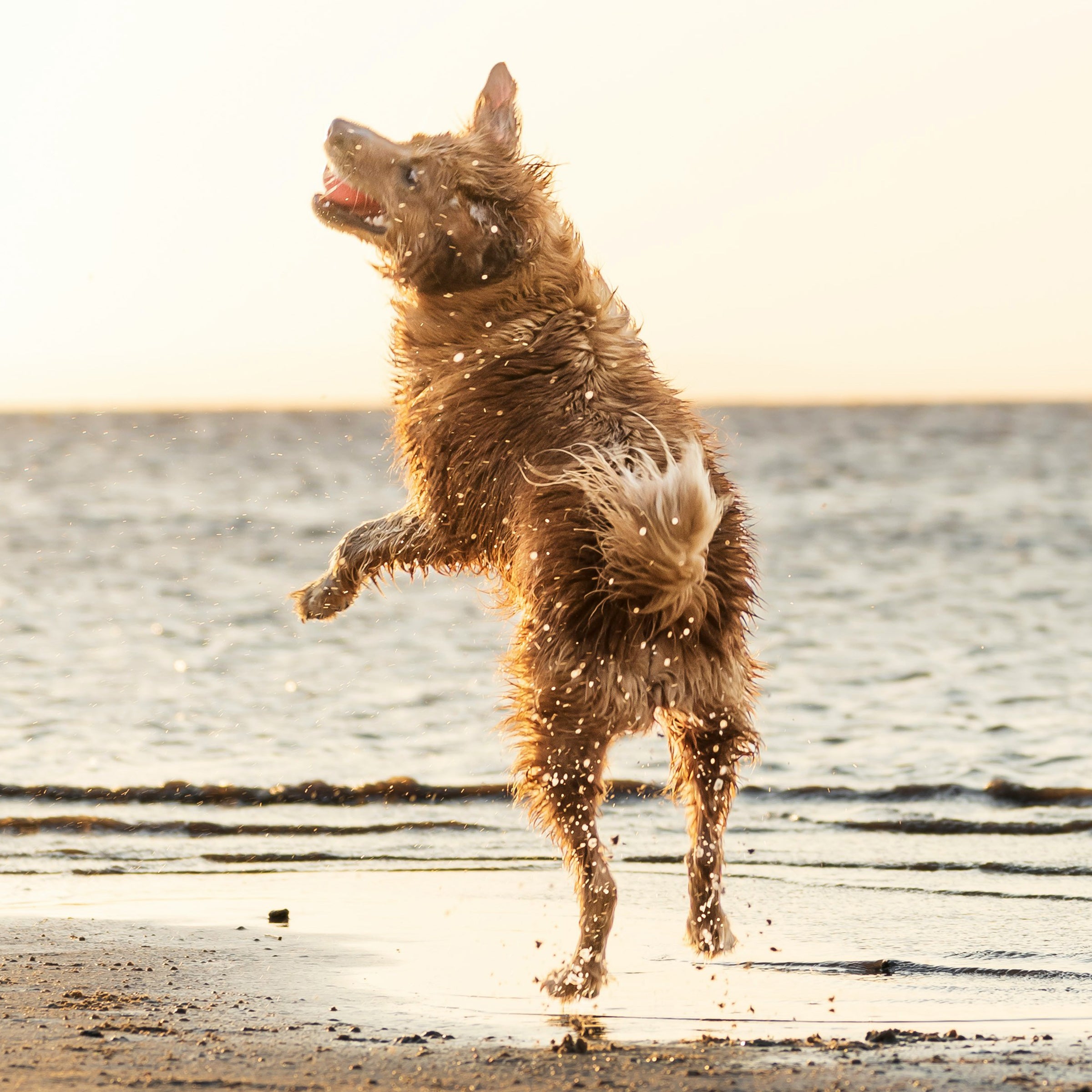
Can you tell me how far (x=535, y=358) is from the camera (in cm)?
473

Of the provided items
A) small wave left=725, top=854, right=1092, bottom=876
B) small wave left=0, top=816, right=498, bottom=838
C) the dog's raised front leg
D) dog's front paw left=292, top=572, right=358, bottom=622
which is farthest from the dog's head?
small wave left=0, top=816, right=498, bottom=838

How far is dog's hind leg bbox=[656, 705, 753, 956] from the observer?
15.5 feet

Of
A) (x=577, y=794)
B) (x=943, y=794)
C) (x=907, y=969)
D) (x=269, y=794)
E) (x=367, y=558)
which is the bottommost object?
(x=269, y=794)

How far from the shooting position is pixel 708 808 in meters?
4.77

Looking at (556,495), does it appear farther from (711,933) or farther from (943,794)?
(943,794)

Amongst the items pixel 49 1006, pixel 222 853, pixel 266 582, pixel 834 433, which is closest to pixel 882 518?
pixel 266 582

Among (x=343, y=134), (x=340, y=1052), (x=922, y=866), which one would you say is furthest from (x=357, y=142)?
(x=922, y=866)

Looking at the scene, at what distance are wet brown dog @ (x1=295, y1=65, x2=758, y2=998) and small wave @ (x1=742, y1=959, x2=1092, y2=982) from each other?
236mm

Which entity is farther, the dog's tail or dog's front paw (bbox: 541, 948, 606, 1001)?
dog's front paw (bbox: 541, 948, 606, 1001)

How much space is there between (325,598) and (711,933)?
1880 mm

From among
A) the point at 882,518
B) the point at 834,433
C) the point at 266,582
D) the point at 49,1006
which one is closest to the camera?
the point at 49,1006

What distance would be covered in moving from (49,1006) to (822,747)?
17.0 feet

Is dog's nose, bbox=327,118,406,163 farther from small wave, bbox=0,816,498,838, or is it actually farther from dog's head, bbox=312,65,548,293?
small wave, bbox=0,816,498,838

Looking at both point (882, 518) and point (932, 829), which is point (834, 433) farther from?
point (932, 829)
